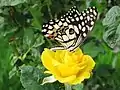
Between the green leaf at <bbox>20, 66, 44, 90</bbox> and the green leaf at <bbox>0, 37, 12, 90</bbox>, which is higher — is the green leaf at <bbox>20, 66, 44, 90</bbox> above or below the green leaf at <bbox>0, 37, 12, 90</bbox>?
above

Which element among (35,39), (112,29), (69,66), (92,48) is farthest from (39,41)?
(69,66)

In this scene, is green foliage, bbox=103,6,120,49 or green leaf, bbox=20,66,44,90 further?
green foliage, bbox=103,6,120,49

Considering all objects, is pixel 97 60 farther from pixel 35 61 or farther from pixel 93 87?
pixel 35 61

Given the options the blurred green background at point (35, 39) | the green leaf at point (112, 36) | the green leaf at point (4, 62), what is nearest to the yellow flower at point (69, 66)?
the green leaf at point (112, 36)

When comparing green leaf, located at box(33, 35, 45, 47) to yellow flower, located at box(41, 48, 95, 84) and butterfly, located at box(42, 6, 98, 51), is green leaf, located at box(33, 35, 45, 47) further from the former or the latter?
yellow flower, located at box(41, 48, 95, 84)

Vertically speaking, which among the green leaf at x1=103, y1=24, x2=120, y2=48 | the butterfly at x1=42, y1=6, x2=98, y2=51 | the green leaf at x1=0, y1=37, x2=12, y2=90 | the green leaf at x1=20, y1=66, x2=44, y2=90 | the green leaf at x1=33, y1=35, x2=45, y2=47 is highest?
the butterfly at x1=42, y1=6, x2=98, y2=51

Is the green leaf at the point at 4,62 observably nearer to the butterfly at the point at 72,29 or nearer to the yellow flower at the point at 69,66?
the butterfly at the point at 72,29

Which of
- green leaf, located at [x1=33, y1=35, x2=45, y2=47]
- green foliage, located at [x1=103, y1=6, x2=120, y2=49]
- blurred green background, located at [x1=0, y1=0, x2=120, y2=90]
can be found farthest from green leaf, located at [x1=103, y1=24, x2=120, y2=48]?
green leaf, located at [x1=33, y1=35, x2=45, y2=47]
